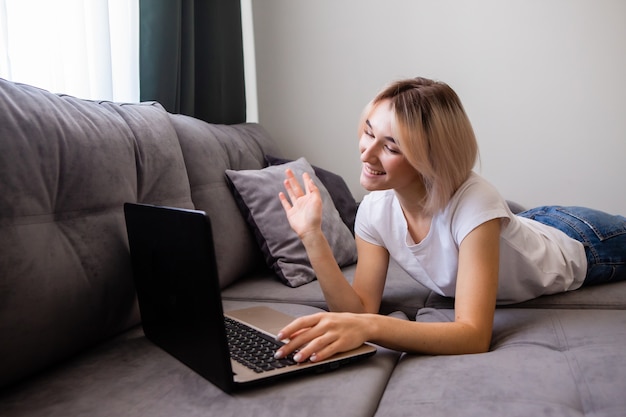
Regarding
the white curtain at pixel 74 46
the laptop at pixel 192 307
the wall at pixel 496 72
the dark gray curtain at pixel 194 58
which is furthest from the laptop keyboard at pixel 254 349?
the wall at pixel 496 72

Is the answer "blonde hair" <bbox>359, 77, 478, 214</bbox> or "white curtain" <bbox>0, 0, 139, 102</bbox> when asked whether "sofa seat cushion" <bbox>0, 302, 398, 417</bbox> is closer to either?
"blonde hair" <bbox>359, 77, 478, 214</bbox>

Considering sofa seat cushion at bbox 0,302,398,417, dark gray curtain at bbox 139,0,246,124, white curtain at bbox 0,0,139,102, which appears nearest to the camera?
sofa seat cushion at bbox 0,302,398,417

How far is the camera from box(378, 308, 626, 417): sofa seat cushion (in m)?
0.87

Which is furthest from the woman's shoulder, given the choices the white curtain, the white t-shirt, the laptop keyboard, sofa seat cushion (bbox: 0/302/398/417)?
the white curtain

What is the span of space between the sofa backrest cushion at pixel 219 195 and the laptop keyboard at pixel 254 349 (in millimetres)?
517

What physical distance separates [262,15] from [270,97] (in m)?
0.38

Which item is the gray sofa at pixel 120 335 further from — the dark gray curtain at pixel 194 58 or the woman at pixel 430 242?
the dark gray curtain at pixel 194 58

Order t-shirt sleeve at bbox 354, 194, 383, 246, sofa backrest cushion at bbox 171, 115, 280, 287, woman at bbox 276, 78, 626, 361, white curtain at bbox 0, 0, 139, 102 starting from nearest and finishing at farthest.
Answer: woman at bbox 276, 78, 626, 361
t-shirt sleeve at bbox 354, 194, 383, 246
white curtain at bbox 0, 0, 139, 102
sofa backrest cushion at bbox 171, 115, 280, 287

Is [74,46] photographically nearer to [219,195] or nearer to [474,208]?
[219,195]

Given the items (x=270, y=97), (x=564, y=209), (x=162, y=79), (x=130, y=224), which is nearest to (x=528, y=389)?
(x=130, y=224)

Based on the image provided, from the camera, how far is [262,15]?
2.78 m

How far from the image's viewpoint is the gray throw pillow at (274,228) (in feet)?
5.67

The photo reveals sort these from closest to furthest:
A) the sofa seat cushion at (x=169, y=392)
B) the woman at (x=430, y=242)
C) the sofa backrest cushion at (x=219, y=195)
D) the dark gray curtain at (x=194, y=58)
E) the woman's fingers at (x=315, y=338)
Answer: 1. the sofa seat cushion at (x=169, y=392)
2. the woman's fingers at (x=315, y=338)
3. the woman at (x=430, y=242)
4. the sofa backrest cushion at (x=219, y=195)
5. the dark gray curtain at (x=194, y=58)

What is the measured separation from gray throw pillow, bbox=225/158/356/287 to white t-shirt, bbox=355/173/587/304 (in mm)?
291
